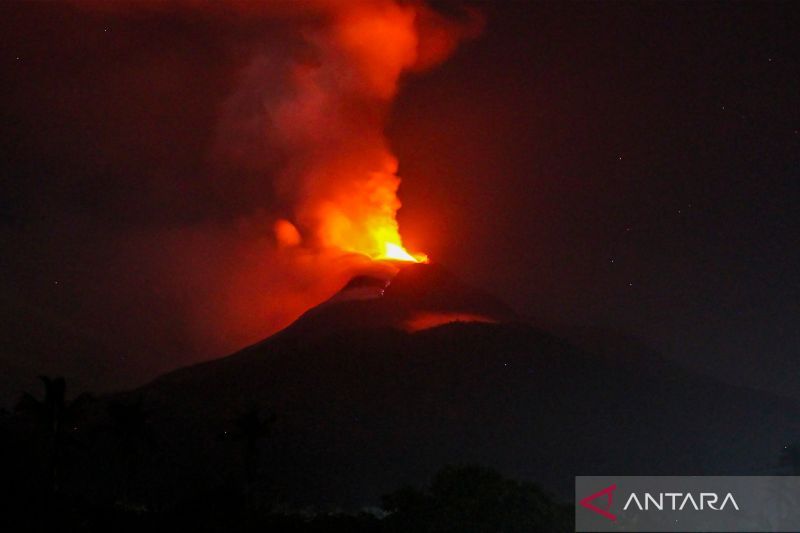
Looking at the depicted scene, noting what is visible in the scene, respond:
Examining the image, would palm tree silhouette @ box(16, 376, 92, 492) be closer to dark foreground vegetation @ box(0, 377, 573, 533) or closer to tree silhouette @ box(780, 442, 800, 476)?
dark foreground vegetation @ box(0, 377, 573, 533)

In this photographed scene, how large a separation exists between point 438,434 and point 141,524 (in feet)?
420

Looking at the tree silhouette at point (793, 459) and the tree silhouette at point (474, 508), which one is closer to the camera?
the tree silhouette at point (474, 508)

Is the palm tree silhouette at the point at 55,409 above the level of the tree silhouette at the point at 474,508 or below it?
above

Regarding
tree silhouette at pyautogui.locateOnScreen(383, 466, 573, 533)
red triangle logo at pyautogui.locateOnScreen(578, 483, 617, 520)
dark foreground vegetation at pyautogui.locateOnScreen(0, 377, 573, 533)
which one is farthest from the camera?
tree silhouette at pyautogui.locateOnScreen(383, 466, 573, 533)

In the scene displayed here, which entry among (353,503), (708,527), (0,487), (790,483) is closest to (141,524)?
(0,487)

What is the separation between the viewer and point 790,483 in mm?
96938

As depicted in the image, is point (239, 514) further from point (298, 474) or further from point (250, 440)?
point (298, 474)

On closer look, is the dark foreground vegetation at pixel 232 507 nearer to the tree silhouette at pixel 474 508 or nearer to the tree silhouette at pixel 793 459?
the tree silhouette at pixel 474 508

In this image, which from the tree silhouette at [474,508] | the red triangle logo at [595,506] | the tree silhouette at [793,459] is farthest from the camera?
the tree silhouette at [793,459]

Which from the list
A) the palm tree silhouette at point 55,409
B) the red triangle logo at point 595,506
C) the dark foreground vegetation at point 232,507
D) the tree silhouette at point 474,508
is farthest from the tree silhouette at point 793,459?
the palm tree silhouette at point 55,409

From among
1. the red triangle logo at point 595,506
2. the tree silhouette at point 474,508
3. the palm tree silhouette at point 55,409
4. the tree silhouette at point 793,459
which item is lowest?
the red triangle logo at point 595,506

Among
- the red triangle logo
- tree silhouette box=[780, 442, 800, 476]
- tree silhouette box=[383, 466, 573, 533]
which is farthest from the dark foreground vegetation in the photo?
tree silhouette box=[780, 442, 800, 476]

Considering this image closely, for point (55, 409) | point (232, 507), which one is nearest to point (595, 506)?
point (232, 507)

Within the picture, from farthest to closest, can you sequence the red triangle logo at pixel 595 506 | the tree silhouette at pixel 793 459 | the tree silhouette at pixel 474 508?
the tree silhouette at pixel 793 459 → the tree silhouette at pixel 474 508 → the red triangle logo at pixel 595 506
